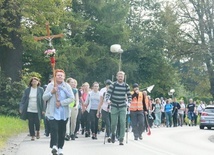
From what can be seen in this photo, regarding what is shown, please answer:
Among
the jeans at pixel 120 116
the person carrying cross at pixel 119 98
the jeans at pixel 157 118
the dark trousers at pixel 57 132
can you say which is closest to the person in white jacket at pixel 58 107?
the dark trousers at pixel 57 132

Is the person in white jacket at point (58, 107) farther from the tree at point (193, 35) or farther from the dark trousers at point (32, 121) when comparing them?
the tree at point (193, 35)

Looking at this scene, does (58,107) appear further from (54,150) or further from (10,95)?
(10,95)

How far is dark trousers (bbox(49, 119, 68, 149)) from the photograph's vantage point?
11.4 metres

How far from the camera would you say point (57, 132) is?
11.4 meters

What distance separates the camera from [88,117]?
59.2 feet

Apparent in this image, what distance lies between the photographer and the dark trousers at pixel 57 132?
37.3ft

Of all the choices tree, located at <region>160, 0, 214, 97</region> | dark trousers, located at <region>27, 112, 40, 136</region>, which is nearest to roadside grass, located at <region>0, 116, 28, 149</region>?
dark trousers, located at <region>27, 112, 40, 136</region>

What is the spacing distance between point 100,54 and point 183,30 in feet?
29.5

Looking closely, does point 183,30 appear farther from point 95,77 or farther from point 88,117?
point 88,117

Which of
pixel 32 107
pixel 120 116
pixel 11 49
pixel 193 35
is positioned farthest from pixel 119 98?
pixel 193 35

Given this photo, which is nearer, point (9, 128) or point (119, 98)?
point (119, 98)

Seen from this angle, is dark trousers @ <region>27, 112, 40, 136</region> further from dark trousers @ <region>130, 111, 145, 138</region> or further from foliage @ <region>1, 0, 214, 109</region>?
foliage @ <region>1, 0, 214, 109</region>

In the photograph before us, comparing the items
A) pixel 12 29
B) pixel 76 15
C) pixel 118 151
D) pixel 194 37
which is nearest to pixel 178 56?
pixel 194 37

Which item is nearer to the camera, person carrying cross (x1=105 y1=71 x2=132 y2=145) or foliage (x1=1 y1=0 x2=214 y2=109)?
person carrying cross (x1=105 y1=71 x2=132 y2=145)
